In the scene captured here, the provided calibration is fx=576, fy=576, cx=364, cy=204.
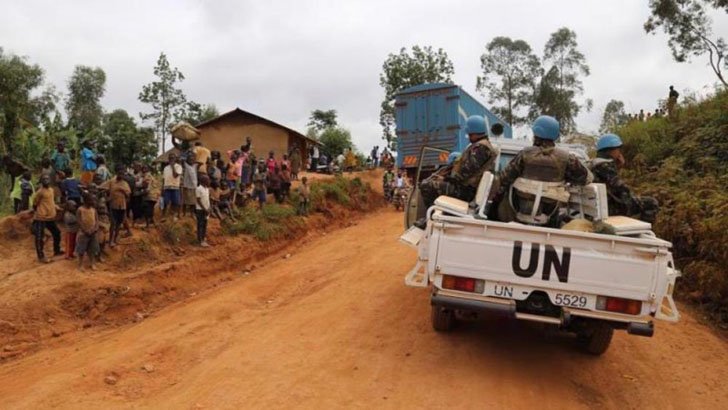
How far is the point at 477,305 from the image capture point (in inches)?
183

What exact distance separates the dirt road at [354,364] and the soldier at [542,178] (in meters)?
1.42

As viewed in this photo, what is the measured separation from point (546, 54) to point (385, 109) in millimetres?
9742

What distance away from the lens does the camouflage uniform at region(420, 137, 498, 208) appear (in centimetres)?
574

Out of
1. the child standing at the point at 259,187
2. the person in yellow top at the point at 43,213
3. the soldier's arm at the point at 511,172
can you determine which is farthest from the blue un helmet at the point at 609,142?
the child standing at the point at 259,187

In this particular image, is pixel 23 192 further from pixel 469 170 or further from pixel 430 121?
pixel 430 121

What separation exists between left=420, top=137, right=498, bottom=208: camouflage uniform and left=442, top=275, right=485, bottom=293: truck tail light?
142cm

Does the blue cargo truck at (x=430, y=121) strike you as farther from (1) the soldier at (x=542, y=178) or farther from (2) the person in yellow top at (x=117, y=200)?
(1) the soldier at (x=542, y=178)

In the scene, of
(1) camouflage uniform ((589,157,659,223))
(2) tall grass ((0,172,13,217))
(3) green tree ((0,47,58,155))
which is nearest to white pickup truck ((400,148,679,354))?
(1) camouflage uniform ((589,157,659,223))

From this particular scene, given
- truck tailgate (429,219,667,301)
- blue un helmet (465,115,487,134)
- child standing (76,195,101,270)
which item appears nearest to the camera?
truck tailgate (429,219,667,301)

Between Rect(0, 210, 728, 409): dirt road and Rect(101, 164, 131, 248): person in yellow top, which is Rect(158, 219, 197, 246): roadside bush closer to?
Rect(101, 164, 131, 248): person in yellow top

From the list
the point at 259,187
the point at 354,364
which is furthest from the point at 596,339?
the point at 259,187

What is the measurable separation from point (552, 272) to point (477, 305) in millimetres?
648

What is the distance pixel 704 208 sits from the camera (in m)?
8.99

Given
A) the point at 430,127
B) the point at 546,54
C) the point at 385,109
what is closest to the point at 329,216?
the point at 430,127
